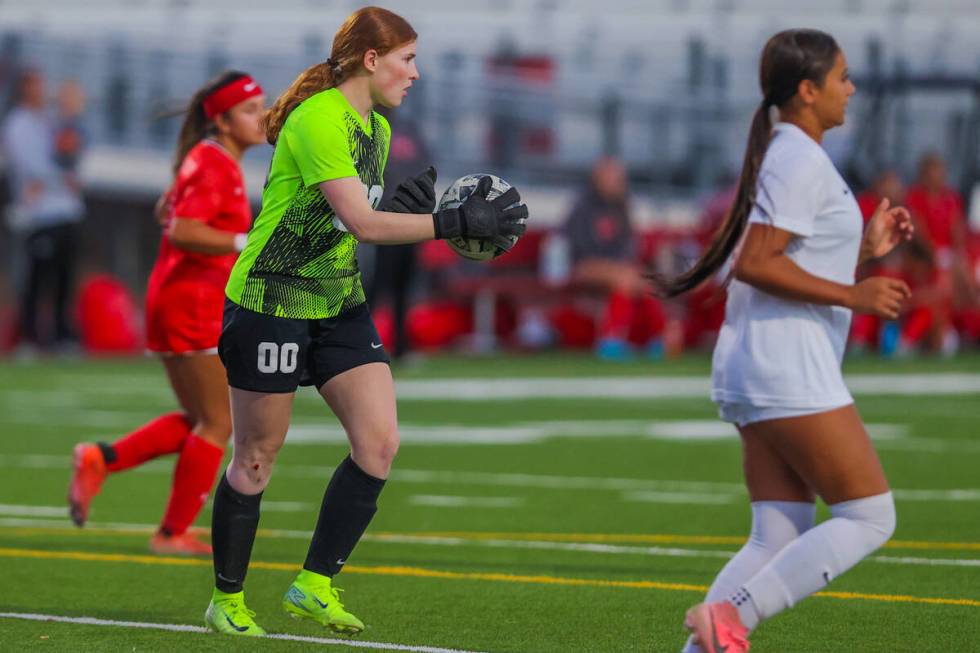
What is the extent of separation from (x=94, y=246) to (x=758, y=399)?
78.6 feet

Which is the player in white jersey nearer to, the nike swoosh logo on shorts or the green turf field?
the nike swoosh logo on shorts

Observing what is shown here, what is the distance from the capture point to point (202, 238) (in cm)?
A: 864

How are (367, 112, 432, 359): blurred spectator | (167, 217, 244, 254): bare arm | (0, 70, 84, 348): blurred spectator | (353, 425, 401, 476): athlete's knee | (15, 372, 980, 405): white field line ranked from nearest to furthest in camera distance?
(353, 425, 401, 476): athlete's knee < (167, 217, 244, 254): bare arm < (15, 372, 980, 405): white field line < (367, 112, 432, 359): blurred spectator < (0, 70, 84, 348): blurred spectator

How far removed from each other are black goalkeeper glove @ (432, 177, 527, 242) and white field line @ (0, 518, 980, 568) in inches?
114

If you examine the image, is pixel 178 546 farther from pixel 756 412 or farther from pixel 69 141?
pixel 69 141

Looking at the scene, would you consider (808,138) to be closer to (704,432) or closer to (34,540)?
(34,540)

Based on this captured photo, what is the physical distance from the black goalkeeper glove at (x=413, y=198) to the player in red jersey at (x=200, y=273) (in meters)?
2.37

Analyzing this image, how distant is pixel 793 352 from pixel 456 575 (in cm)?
298

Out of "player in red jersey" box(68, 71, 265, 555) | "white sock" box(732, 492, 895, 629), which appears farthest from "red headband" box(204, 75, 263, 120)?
"white sock" box(732, 492, 895, 629)

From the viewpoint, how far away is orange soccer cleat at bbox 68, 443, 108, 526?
923 cm

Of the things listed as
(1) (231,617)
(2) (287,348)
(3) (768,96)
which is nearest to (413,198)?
(2) (287,348)

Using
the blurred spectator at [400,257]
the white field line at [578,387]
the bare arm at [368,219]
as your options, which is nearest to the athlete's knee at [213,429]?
the bare arm at [368,219]

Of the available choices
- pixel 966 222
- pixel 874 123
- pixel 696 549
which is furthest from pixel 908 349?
pixel 696 549

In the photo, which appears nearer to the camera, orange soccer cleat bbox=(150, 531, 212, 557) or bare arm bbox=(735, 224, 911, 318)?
bare arm bbox=(735, 224, 911, 318)
